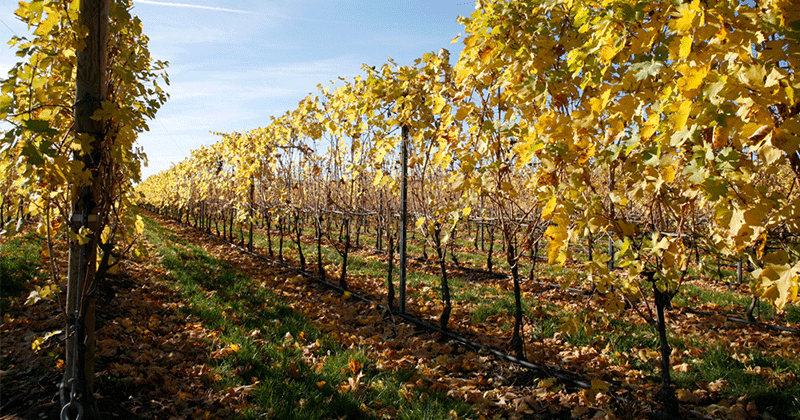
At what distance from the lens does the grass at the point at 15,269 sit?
4677mm

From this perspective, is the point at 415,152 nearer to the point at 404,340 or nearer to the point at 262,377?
the point at 404,340

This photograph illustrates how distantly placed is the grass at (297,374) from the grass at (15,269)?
1866 millimetres

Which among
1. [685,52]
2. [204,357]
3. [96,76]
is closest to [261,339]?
[204,357]

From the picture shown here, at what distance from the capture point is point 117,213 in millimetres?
2617

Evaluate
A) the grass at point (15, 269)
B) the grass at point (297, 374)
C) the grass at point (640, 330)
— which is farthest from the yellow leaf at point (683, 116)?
the grass at point (15, 269)

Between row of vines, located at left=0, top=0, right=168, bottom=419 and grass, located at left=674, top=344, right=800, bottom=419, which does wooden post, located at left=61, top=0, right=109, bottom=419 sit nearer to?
row of vines, located at left=0, top=0, right=168, bottom=419

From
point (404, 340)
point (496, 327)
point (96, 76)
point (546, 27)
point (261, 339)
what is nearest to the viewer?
point (96, 76)

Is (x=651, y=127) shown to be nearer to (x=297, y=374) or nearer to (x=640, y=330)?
(x=297, y=374)

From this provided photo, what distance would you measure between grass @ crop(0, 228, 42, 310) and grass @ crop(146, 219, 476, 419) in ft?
6.12

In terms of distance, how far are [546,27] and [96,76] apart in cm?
273

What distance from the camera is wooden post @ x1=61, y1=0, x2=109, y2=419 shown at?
2.23 metres

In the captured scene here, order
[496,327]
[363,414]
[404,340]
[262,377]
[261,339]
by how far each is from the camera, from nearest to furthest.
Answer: [363,414] < [262,377] < [261,339] < [404,340] < [496,327]

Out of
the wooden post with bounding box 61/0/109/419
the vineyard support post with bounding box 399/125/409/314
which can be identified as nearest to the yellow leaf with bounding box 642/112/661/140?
the wooden post with bounding box 61/0/109/419

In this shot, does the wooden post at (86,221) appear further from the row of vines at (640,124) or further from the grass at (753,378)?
the grass at (753,378)
